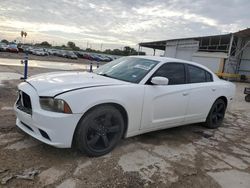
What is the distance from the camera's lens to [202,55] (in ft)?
102

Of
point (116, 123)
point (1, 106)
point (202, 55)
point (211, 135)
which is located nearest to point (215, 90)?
point (211, 135)

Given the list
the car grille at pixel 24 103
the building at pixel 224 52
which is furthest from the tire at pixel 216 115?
the building at pixel 224 52

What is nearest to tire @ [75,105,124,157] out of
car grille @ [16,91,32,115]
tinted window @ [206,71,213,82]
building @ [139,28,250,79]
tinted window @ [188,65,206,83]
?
car grille @ [16,91,32,115]

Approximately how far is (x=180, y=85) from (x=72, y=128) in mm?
2348

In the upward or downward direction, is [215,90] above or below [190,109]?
above

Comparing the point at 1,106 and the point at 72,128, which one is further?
the point at 1,106

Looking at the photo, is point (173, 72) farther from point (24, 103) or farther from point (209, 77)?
point (24, 103)

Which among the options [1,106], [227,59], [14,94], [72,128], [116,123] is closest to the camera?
[72,128]

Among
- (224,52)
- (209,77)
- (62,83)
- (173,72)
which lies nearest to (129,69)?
(173,72)

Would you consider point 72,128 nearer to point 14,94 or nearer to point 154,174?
point 154,174

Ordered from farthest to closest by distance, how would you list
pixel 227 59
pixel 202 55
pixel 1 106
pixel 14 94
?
pixel 202 55 < pixel 227 59 < pixel 14 94 < pixel 1 106

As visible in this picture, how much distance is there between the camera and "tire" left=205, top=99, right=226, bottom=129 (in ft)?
19.5

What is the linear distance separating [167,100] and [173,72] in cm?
66

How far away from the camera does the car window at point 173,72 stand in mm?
4762
